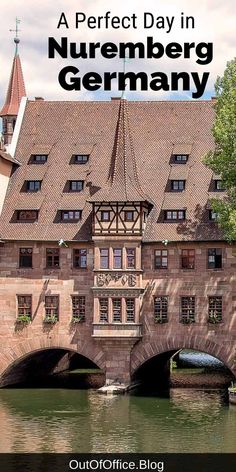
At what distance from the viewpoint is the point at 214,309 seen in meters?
61.1

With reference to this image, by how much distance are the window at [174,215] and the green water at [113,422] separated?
36.1 feet

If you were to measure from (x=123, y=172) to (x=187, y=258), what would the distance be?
672 centimetres

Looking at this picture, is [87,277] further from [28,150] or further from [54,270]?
[28,150]

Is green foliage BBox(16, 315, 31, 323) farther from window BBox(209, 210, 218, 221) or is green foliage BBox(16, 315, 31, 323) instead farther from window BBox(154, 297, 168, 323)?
window BBox(209, 210, 218, 221)

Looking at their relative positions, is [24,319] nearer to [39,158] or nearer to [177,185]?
[39,158]

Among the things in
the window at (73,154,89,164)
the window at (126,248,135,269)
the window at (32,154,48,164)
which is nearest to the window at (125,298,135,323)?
the window at (126,248,135,269)

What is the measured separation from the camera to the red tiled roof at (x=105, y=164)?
6291 cm

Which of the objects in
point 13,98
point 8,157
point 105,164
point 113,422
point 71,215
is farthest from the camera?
point 13,98

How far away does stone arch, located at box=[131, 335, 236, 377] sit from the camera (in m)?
60.6

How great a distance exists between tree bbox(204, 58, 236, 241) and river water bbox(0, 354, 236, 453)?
10369 millimetres

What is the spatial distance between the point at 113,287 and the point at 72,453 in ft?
62.3

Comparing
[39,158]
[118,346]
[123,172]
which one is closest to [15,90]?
[39,158]

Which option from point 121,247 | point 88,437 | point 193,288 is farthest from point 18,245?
point 88,437

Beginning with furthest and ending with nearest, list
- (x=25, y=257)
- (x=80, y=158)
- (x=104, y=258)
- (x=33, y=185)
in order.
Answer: (x=80, y=158), (x=33, y=185), (x=25, y=257), (x=104, y=258)
